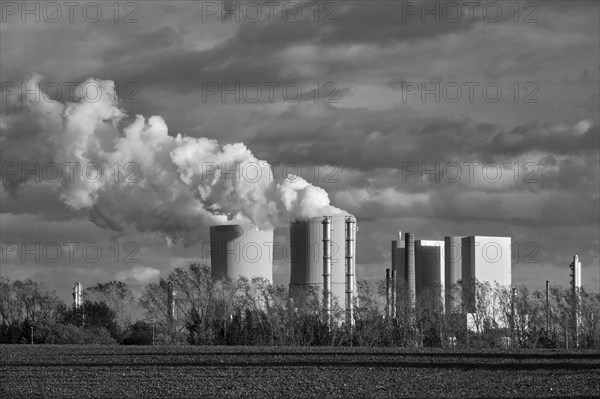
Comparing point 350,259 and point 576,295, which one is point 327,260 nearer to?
point 350,259

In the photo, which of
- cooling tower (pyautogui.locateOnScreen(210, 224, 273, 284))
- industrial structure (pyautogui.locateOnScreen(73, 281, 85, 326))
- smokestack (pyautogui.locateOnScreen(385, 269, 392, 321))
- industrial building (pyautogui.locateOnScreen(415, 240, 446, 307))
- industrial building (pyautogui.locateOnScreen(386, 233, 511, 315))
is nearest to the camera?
cooling tower (pyautogui.locateOnScreen(210, 224, 273, 284))

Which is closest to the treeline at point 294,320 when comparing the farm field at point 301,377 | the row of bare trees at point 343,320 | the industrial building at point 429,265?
the row of bare trees at point 343,320

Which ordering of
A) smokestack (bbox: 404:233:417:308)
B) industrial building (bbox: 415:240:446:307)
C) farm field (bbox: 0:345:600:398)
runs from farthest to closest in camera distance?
industrial building (bbox: 415:240:446:307), smokestack (bbox: 404:233:417:308), farm field (bbox: 0:345:600:398)

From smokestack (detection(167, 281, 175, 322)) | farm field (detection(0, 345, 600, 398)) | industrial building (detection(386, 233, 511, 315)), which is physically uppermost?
industrial building (detection(386, 233, 511, 315))

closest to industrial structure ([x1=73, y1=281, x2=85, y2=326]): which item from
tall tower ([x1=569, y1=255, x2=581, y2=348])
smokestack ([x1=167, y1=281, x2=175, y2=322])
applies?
smokestack ([x1=167, y1=281, x2=175, y2=322])

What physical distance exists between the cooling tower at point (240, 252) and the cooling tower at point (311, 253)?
3106mm

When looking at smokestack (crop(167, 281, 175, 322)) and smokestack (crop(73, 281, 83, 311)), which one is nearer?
smokestack (crop(167, 281, 175, 322))

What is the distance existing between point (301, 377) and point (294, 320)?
45226mm

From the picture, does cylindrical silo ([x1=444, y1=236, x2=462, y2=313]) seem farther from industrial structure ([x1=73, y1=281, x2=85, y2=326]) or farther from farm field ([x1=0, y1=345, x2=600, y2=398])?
farm field ([x1=0, y1=345, x2=600, y2=398])

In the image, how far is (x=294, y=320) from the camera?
75.2 m

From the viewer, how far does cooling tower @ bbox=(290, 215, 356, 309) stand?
255ft

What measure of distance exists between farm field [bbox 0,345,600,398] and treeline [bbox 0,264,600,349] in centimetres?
3339

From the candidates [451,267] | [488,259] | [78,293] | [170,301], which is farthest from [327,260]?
[78,293]

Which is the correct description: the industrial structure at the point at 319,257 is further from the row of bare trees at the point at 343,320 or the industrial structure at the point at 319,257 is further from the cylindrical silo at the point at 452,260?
the cylindrical silo at the point at 452,260
